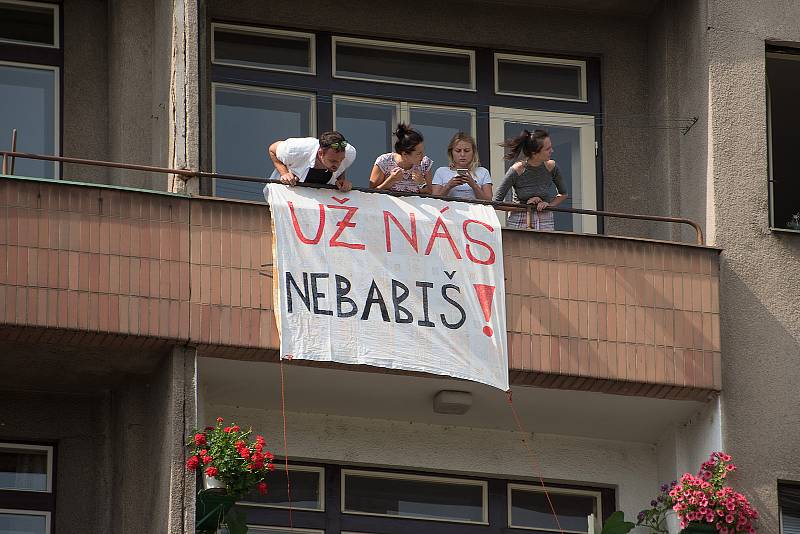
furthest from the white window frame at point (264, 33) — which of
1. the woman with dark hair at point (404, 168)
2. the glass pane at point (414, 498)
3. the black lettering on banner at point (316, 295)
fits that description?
the glass pane at point (414, 498)

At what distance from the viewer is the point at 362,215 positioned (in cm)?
1755

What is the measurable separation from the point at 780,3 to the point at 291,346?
5637 millimetres

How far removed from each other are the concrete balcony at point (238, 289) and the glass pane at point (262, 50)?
2705mm

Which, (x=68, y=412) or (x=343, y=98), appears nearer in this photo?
(x=68, y=412)

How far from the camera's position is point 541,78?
20.4m

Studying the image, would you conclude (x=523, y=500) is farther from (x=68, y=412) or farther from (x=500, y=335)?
(x=68, y=412)

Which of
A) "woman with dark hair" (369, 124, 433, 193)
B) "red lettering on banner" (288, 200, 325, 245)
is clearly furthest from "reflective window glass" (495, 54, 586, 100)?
"red lettering on banner" (288, 200, 325, 245)

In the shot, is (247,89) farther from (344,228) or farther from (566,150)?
(566,150)

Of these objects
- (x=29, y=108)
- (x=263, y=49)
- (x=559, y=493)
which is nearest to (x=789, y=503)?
(x=559, y=493)

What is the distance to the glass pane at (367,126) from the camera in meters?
19.6

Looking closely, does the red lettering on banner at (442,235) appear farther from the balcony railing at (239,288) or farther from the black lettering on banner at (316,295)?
the black lettering on banner at (316,295)

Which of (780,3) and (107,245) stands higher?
(780,3)

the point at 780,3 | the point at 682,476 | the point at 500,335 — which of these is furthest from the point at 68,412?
the point at 780,3

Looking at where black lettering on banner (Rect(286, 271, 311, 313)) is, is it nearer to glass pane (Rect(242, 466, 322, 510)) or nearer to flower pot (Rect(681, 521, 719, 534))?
glass pane (Rect(242, 466, 322, 510))
